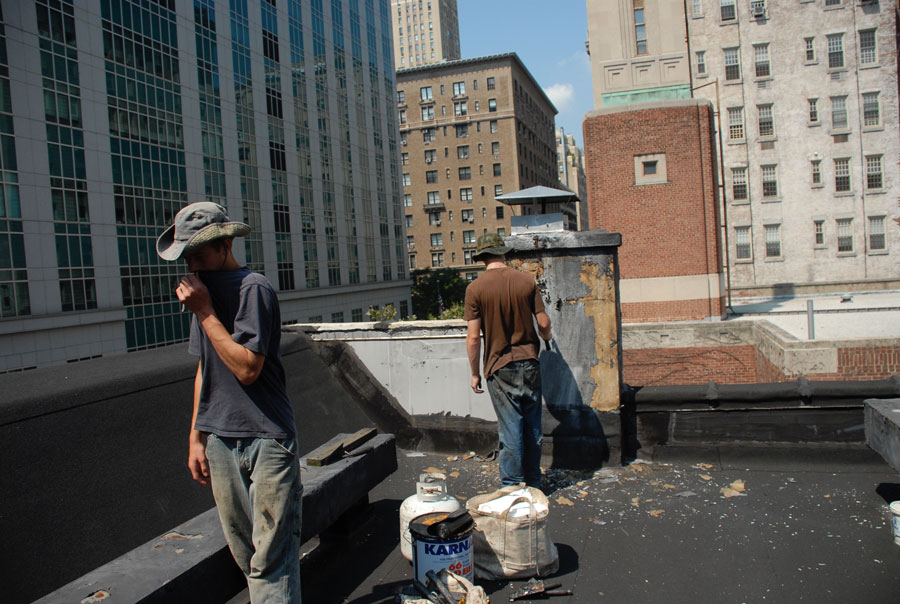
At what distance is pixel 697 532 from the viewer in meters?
4.00

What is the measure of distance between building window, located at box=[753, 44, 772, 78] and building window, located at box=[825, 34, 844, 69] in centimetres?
374

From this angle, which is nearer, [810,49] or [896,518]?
[896,518]

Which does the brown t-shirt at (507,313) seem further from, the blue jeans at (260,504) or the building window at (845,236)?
the building window at (845,236)

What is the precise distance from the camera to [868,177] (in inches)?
1614

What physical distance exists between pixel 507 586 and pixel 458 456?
230cm

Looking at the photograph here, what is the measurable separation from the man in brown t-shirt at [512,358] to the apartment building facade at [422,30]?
497ft

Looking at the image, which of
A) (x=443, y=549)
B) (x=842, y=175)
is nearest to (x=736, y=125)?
(x=842, y=175)

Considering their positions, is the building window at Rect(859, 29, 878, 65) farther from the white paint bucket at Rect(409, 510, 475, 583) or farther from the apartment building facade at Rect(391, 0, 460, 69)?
the apartment building facade at Rect(391, 0, 460, 69)

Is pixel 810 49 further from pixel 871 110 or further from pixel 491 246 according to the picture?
pixel 491 246

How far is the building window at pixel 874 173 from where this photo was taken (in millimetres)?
40719

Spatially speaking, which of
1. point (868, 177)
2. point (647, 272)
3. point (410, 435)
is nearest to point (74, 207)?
point (647, 272)

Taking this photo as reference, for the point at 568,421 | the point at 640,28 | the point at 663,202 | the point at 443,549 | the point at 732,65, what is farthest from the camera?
the point at 732,65

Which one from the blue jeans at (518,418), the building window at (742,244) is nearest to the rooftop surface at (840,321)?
the blue jeans at (518,418)

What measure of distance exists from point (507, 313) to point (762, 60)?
A: 46.3 m
